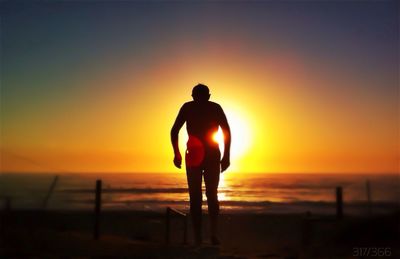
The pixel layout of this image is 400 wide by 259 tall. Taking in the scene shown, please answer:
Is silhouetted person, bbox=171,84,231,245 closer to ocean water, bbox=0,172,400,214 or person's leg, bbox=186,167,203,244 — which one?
person's leg, bbox=186,167,203,244

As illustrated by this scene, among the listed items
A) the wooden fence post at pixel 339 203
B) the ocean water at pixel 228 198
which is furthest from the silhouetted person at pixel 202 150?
the ocean water at pixel 228 198

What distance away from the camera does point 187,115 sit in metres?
7.34

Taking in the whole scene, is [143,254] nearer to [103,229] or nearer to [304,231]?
[304,231]

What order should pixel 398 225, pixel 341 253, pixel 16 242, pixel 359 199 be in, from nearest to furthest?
pixel 341 253, pixel 16 242, pixel 398 225, pixel 359 199

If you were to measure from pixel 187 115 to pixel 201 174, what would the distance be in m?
0.90

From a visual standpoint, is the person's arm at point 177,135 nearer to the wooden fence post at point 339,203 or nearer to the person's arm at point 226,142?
the person's arm at point 226,142

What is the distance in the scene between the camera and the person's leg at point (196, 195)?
7.10m

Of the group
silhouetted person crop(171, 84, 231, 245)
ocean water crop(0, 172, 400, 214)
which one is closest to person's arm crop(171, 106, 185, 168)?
silhouetted person crop(171, 84, 231, 245)

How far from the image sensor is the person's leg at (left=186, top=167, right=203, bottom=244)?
7.10m

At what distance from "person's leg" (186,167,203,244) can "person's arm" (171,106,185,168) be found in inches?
10.9

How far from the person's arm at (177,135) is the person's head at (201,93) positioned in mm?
289

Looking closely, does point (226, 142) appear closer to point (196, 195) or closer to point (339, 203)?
point (196, 195)

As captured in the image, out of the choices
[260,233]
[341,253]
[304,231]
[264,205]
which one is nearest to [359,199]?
[260,233]

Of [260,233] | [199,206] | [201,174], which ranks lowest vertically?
[260,233]
